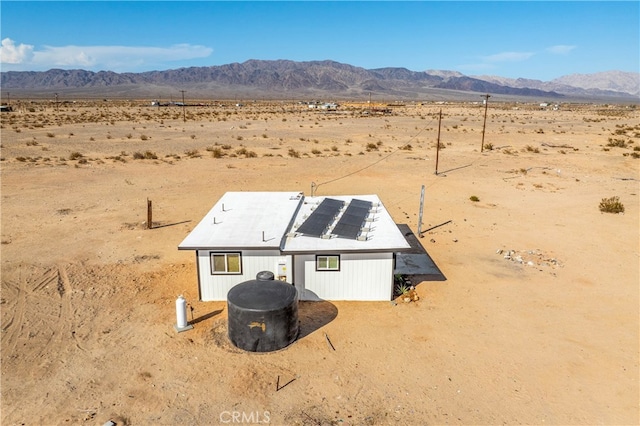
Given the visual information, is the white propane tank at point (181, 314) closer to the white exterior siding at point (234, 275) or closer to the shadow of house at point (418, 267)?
the white exterior siding at point (234, 275)

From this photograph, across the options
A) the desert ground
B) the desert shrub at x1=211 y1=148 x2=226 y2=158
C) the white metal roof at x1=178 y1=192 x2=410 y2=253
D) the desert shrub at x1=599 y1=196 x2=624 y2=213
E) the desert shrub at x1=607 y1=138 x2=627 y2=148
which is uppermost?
the white metal roof at x1=178 y1=192 x2=410 y2=253

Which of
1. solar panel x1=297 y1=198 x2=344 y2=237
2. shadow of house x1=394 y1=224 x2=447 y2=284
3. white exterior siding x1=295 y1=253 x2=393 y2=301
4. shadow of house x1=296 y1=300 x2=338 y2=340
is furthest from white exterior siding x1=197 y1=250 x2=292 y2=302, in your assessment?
shadow of house x1=394 y1=224 x2=447 y2=284

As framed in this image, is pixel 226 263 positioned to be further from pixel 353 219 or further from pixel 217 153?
pixel 217 153

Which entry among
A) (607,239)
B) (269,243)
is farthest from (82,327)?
(607,239)

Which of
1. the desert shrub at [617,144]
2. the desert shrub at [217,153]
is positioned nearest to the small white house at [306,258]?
the desert shrub at [217,153]

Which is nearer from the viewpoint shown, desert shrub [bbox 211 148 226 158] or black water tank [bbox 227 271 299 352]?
black water tank [bbox 227 271 299 352]

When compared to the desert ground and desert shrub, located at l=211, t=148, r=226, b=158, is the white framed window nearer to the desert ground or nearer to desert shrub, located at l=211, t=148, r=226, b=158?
the desert ground

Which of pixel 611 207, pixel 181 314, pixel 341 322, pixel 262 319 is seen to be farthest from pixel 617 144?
pixel 181 314

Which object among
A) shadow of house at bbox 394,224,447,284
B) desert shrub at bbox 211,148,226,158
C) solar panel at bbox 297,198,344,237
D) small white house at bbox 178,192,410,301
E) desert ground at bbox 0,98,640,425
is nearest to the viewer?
desert ground at bbox 0,98,640,425
